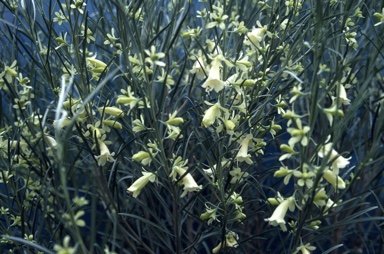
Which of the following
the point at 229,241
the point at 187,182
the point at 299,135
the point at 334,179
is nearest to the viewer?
the point at 299,135

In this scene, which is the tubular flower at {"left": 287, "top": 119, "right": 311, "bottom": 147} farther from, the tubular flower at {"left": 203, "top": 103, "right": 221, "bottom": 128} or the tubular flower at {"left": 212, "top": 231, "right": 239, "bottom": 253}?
the tubular flower at {"left": 212, "top": 231, "right": 239, "bottom": 253}

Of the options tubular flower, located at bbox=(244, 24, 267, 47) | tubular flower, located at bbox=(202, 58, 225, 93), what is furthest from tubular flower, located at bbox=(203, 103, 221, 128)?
tubular flower, located at bbox=(244, 24, 267, 47)

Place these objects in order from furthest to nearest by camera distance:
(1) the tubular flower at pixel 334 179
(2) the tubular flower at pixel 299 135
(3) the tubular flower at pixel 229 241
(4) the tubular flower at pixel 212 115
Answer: (3) the tubular flower at pixel 229 241 → (4) the tubular flower at pixel 212 115 → (1) the tubular flower at pixel 334 179 → (2) the tubular flower at pixel 299 135

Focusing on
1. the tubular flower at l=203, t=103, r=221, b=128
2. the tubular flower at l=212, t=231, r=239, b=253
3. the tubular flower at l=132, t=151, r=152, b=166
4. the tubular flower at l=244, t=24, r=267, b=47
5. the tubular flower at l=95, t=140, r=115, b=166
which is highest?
the tubular flower at l=244, t=24, r=267, b=47

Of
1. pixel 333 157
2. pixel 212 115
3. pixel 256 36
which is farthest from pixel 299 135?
pixel 256 36

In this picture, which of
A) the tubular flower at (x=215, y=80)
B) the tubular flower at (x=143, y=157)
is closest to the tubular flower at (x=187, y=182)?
the tubular flower at (x=143, y=157)

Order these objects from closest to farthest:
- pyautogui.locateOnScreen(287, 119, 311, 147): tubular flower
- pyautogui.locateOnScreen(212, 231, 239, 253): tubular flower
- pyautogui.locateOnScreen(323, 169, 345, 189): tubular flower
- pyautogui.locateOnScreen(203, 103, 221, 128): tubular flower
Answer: pyautogui.locateOnScreen(287, 119, 311, 147): tubular flower → pyautogui.locateOnScreen(323, 169, 345, 189): tubular flower → pyautogui.locateOnScreen(203, 103, 221, 128): tubular flower → pyautogui.locateOnScreen(212, 231, 239, 253): tubular flower

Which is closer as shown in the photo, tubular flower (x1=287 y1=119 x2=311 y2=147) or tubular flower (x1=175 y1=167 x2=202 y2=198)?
tubular flower (x1=287 y1=119 x2=311 y2=147)

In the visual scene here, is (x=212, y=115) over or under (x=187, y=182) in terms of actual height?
over

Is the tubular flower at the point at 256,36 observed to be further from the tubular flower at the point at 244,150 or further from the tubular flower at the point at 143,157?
the tubular flower at the point at 143,157

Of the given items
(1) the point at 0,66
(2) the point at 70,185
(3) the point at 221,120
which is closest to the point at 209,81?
(3) the point at 221,120

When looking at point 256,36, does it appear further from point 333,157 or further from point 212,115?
point 333,157

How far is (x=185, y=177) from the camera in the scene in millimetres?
1054

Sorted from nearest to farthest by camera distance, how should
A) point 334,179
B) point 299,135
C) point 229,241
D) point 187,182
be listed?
point 299,135, point 334,179, point 187,182, point 229,241
